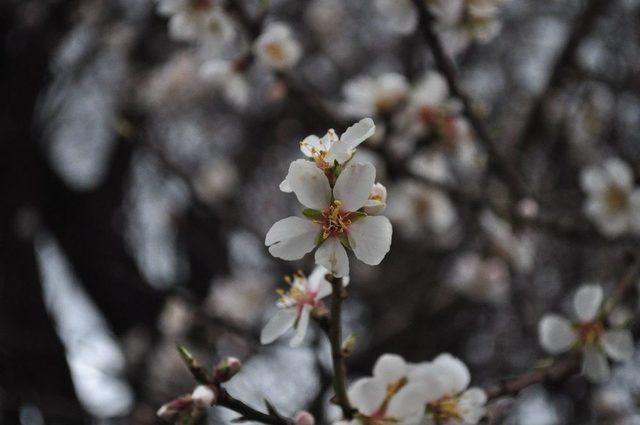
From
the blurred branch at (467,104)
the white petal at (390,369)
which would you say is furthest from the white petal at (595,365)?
the blurred branch at (467,104)

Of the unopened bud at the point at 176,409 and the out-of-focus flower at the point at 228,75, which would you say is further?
the out-of-focus flower at the point at 228,75

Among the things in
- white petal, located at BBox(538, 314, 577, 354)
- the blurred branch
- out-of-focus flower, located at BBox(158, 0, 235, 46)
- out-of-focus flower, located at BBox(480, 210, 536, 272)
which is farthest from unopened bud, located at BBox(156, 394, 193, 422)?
out-of-focus flower, located at BBox(480, 210, 536, 272)

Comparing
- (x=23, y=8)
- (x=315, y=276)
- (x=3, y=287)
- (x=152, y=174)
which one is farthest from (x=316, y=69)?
(x=315, y=276)

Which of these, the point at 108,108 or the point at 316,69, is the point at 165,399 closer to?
the point at 108,108

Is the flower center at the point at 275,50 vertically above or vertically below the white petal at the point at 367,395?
above

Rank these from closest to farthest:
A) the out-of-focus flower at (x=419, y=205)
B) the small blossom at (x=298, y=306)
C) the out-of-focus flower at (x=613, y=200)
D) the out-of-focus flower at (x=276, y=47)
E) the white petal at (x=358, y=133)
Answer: the white petal at (x=358, y=133), the small blossom at (x=298, y=306), the out-of-focus flower at (x=276, y=47), the out-of-focus flower at (x=613, y=200), the out-of-focus flower at (x=419, y=205)

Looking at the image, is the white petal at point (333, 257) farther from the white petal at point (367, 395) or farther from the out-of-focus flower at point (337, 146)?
the white petal at point (367, 395)
